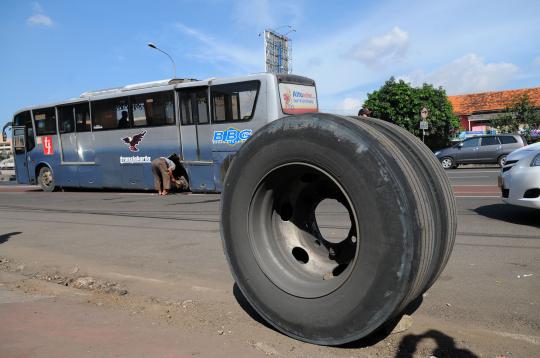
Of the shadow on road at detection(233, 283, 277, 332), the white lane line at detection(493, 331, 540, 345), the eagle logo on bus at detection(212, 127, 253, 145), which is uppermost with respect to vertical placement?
the eagle logo on bus at detection(212, 127, 253, 145)

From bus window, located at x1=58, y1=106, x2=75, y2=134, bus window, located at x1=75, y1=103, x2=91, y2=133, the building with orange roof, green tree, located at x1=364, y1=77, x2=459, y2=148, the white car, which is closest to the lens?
the white car

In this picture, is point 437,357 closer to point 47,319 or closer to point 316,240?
point 316,240

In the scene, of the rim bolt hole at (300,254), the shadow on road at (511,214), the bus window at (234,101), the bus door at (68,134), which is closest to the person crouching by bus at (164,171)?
the bus window at (234,101)

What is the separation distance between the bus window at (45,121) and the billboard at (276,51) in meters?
40.9

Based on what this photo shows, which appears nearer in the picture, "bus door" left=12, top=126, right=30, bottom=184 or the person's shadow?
the person's shadow

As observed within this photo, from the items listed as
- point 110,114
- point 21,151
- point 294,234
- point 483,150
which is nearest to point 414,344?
point 294,234

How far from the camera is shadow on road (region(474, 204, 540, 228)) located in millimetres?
7046

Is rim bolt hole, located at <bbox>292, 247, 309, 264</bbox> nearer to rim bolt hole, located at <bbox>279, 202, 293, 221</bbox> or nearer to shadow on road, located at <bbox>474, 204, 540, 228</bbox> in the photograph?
rim bolt hole, located at <bbox>279, 202, 293, 221</bbox>

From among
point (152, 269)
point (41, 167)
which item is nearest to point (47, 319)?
point (152, 269)

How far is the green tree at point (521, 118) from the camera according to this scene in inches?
1248

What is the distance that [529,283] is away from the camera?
162 inches

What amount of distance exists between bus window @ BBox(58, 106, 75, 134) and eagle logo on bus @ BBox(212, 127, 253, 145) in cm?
636

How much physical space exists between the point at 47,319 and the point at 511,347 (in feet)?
10.5

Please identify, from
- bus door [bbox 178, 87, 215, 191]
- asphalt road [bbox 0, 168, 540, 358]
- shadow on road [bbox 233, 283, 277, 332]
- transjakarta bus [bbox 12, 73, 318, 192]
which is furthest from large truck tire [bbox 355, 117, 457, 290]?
bus door [bbox 178, 87, 215, 191]
